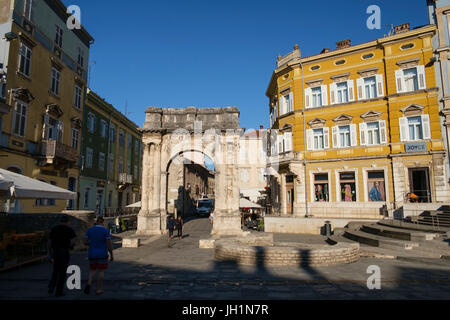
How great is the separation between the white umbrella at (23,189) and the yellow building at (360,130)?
60.1ft

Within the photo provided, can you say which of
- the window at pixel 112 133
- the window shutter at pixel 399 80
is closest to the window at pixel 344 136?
the window shutter at pixel 399 80

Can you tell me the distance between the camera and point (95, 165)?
2922 cm

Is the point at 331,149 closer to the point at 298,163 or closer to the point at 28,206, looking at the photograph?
the point at 298,163

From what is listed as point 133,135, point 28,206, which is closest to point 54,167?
point 28,206

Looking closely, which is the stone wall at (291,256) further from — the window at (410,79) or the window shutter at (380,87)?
the window at (410,79)

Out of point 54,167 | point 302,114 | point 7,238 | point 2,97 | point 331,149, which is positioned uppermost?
point 302,114

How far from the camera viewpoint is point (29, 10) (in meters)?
18.9

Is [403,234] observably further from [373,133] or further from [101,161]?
[101,161]

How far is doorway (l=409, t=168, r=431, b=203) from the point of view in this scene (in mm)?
20594

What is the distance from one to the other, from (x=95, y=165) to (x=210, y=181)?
43.3 metres

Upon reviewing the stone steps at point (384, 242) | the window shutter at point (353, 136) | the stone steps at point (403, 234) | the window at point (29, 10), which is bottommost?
the stone steps at point (384, 242)

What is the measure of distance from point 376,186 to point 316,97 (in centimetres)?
884

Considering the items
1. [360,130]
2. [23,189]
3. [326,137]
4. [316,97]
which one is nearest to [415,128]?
[360,130]

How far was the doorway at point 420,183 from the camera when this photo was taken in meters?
20.6
